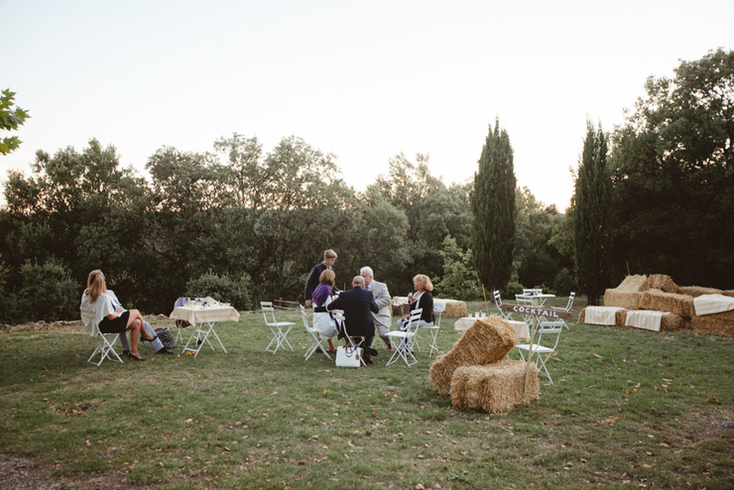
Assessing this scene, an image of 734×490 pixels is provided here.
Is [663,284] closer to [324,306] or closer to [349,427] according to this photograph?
[324,306]

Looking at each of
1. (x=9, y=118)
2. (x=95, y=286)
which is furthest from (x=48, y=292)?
(x=9, y=118)

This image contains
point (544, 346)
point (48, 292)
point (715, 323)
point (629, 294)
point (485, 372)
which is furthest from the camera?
point (48, 292)

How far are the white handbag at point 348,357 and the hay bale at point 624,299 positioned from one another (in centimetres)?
957

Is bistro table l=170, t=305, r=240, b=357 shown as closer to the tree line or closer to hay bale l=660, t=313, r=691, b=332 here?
the tree line

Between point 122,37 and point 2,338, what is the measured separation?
9657 millimetres

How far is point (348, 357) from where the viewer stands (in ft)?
24.2

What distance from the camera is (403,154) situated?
3638cm

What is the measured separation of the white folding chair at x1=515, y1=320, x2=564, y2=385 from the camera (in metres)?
6.06

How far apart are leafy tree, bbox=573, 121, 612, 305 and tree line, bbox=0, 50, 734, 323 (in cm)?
5

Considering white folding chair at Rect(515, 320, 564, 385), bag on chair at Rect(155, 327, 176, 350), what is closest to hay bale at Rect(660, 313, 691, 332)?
white folding chair at Rect(515, 320, 564, 385)

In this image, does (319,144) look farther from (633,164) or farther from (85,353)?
(85,353)

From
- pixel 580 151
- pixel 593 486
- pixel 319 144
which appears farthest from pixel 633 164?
pixel 593 486

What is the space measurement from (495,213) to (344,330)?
1291cm

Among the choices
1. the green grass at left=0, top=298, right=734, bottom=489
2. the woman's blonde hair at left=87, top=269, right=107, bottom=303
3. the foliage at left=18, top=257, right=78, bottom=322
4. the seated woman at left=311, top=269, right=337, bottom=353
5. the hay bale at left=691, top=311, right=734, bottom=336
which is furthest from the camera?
the foliage at left=18, top=257, right=78, bottom=322
